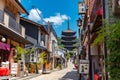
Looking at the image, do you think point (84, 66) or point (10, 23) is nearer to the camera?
point (84, 66)

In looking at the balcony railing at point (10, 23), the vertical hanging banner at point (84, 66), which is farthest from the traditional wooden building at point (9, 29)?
the vertical hanging banner at point (84, 66)

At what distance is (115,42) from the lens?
5.98 m

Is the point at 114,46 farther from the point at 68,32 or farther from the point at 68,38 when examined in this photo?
the point at 68,38

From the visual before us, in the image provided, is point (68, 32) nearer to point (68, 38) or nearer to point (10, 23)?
point (68, 38)

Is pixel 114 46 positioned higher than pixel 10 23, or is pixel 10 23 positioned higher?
pixel 10 23

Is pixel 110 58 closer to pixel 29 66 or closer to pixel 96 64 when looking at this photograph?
pixel 96 64

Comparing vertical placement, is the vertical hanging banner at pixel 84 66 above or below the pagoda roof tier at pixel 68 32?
below

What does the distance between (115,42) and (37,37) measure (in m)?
42.4

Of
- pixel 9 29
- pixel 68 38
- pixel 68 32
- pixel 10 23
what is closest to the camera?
pixel 9 29

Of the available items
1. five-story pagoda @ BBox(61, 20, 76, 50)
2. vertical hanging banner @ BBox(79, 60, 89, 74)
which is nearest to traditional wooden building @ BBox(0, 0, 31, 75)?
vertical hanging banner @ BBox(79, 60, 89, 74)

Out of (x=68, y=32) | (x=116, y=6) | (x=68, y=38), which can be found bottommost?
(x=116, y=6)

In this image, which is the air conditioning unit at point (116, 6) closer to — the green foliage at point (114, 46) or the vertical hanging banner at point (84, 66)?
the green foliage at point (114, 46)

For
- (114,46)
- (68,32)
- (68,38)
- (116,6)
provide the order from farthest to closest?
(68,38)
(68,32)
(116,6)
(114,46)

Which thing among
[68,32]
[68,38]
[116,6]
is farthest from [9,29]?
[68,38]
